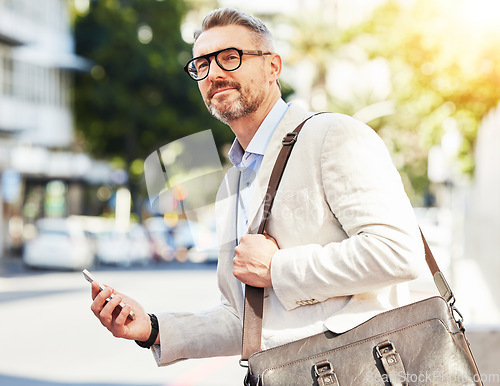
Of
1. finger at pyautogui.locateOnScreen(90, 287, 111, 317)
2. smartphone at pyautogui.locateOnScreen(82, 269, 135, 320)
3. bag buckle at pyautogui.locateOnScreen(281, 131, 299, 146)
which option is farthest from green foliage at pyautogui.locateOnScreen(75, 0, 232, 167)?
bag buckle at pyautogui.locateOnScreen(281, 131, 299, 146)

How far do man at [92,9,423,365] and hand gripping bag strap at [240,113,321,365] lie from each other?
0.02 m

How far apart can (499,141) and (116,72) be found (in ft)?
98.2

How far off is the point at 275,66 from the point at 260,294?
658 millimetres

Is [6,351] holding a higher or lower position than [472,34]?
lower

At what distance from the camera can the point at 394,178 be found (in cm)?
219

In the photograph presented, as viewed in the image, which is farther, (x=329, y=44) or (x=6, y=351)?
(x=329, y=44)

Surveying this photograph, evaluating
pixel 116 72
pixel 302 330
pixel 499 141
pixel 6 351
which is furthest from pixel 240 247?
pixel 116 72

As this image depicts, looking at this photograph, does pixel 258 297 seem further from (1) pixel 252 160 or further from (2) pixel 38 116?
(2) pixel 38 116

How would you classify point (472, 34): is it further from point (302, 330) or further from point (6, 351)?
point (302, 330)

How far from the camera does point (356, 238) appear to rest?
7.02 ft

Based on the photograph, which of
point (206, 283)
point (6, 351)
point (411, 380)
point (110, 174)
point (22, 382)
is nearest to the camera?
point (411, 380)

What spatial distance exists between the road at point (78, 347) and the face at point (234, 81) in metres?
6.69

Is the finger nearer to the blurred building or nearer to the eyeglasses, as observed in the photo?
the eyeglasses

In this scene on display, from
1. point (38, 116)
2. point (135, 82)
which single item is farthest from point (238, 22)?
point (135, 82)
